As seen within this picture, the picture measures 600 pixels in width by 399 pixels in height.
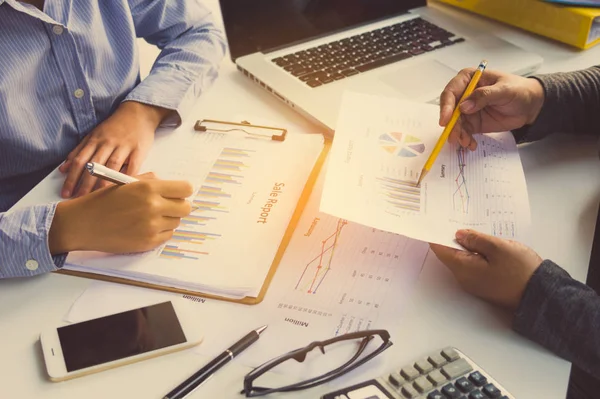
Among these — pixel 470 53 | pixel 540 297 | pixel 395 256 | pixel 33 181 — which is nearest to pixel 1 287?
pixel 33 181

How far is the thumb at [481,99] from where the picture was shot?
0.80 m

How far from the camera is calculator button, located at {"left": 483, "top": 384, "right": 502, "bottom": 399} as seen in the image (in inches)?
20.1

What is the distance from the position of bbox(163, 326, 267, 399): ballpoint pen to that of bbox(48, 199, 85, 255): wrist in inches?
9.1

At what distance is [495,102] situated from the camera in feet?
2.75

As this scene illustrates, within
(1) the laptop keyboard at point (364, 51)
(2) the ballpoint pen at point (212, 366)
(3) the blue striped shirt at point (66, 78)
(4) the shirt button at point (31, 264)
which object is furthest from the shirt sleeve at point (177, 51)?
(2) the ballpoint pen at point (212, 366)

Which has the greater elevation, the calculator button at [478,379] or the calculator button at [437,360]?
the calculator button at [478,379]

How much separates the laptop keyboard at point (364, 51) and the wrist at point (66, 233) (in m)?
0.48

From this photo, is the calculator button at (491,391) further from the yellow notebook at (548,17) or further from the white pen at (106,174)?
the yellow notebook at (548,17)

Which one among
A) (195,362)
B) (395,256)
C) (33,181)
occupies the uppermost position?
(395,256)

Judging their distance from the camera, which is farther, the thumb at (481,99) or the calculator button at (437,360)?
the thumb at (481,99)

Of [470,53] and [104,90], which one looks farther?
[470,53]

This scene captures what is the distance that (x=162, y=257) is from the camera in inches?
26.5

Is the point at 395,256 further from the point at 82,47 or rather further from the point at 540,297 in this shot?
the point at 82,47

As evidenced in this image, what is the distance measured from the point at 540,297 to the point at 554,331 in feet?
0.12
